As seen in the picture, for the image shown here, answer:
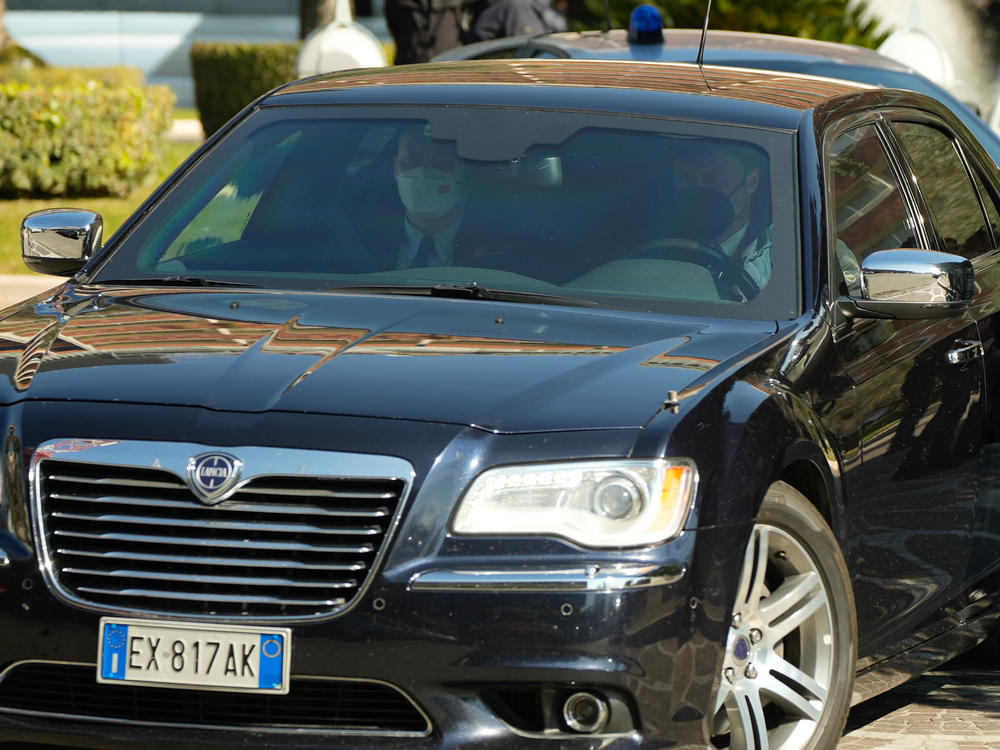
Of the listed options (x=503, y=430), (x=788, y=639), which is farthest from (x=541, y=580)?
(x=788, y=639)

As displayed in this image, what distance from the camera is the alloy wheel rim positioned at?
3928 mm

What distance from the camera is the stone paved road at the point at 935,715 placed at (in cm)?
510

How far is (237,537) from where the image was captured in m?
3.72

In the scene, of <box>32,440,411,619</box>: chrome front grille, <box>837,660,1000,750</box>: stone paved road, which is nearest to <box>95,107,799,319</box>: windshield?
<box>32,440,411,619</box>: chrome front grille

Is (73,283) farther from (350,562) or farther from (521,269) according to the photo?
(350,562)

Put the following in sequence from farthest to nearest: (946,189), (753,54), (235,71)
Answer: (235,71) → (753,54) → (946,189)

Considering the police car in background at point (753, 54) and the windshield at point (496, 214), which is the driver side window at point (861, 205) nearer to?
the windshield at point (496, 214)

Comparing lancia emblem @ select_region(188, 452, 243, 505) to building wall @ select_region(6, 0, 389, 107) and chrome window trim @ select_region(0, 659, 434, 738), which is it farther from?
building wall @ select_region(6, 0, 389, 107)

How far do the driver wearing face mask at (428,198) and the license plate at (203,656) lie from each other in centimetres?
150

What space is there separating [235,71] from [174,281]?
19.8m

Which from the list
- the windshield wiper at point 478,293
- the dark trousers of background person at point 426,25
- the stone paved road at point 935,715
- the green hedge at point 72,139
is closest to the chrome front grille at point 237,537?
the windshield wiper at point 478,293

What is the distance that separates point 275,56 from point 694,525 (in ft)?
69.2

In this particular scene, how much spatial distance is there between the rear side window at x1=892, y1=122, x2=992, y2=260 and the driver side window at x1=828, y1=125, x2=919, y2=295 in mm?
212

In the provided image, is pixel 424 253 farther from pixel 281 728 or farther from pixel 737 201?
pixel 281 728
